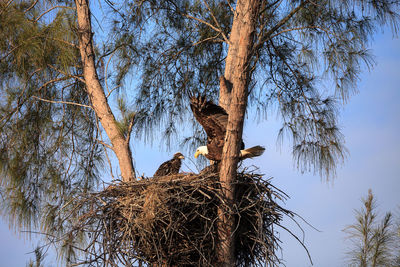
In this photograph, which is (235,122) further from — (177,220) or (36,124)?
(36,124)

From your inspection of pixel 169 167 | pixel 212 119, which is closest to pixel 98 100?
pixel 169 167

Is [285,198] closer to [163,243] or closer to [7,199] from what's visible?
[163,243]

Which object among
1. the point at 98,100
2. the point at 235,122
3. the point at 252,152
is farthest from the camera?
the point at 98,100

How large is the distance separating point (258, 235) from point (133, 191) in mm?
961

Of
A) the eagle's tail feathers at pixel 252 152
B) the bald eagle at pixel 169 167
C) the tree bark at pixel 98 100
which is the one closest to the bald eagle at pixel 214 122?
the eagle's tail feathers at pixel 252 152

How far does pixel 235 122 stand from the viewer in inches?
122

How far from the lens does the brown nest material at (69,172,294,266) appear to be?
3.20 meters

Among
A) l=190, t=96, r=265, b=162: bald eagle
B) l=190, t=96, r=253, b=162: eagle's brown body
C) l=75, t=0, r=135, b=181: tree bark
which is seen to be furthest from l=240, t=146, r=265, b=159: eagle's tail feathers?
l=75, t=0, r=135, b=181: tree bark

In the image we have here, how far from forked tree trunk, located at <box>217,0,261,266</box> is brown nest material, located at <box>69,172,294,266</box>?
0.07 m

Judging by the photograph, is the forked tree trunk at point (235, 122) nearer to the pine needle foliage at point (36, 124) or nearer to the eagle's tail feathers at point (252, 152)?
the eagle's tail feathers at point (252, 152)

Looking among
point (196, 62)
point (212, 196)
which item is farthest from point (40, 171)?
point (212, 196)

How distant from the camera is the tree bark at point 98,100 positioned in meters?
4.19

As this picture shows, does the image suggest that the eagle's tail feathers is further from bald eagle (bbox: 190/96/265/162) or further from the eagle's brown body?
the eagle's brown body

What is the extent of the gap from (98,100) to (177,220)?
1.75m
